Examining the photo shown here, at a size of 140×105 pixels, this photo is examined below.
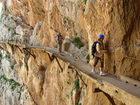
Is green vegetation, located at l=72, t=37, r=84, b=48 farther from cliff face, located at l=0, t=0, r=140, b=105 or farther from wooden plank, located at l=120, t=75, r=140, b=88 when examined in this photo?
wooden plank, located at l=120, t=75, r=140, b=88

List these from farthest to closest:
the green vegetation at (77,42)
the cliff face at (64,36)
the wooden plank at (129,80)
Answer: the green vegetation at (77,42) → the cliff face at (64,36) → the wooden plank at (129,80)

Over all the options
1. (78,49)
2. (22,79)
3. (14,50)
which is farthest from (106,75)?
(14,50)

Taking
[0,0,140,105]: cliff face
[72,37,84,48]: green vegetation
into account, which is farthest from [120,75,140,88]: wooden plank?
[72,37,84,48]: green vegetation

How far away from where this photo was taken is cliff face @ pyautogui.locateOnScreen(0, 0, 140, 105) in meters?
5.12

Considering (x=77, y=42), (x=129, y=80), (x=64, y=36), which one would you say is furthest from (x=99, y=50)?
(x=64, y=36)

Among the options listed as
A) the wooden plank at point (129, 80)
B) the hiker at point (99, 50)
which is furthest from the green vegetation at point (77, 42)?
the wooden plank at point (129, 80)

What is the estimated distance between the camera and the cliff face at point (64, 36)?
16.8 feet

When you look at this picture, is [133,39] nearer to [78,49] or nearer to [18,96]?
[78,49]

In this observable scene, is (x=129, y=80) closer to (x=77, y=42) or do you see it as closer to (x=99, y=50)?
(x=99, y=50)

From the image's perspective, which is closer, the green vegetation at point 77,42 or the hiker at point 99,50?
the hiker at point 99,50

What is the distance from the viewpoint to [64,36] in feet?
38.4

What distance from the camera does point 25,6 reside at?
19.5m

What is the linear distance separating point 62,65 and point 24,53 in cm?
747

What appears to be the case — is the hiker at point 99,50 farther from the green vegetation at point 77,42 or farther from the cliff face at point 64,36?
the green vegetation at point 77,42
